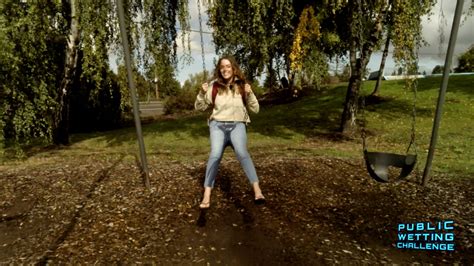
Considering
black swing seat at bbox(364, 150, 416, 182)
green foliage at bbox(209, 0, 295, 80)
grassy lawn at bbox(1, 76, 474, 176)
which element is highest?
green foliage at bbox(209, 0, 295, 80)

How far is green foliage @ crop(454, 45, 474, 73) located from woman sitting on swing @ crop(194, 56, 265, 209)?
64217mm

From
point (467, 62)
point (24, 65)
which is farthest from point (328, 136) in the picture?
point (467, 62)

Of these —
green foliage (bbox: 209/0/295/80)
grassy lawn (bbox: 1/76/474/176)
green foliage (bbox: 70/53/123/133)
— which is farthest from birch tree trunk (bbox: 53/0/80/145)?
green foliage (bbox: 70/53/123/133)

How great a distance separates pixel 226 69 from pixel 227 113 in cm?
55

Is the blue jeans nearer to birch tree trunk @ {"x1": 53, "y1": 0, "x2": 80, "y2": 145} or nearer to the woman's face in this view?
the woman's face

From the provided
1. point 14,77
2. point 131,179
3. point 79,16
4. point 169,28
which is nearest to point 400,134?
point 169,28

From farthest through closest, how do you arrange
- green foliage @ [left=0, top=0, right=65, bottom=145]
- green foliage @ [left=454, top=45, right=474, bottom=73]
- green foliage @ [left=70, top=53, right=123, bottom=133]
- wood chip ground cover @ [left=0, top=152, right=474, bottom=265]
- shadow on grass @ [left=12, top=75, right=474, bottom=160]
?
green foliage @ [left=454, top=45, right=474, bottom=73] < green foliage @ [left=70, top=53, right=123, bottom=133] < shadow on grass @ [left=12, top=75, right=474, bottom=160] < green foliage @ [left=0, top=0, right=65, bottom=145] < wood chip ground cover @ [left=0, top=152, right=474, bottom=265]

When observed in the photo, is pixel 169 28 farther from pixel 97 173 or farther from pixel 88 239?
pixel 88 239

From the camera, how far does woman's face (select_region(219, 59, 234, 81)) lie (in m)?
4.93

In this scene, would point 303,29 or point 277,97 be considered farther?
point 277,97

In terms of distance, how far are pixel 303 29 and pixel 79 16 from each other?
17.7ft

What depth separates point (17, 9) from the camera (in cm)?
867

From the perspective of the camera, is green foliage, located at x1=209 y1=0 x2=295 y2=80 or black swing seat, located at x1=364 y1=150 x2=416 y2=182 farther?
green foliage, located at x1=209 y1=0 x2=295 y2=80

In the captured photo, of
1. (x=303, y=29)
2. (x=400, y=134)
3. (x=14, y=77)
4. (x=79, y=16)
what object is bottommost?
(x=400, y=134)
